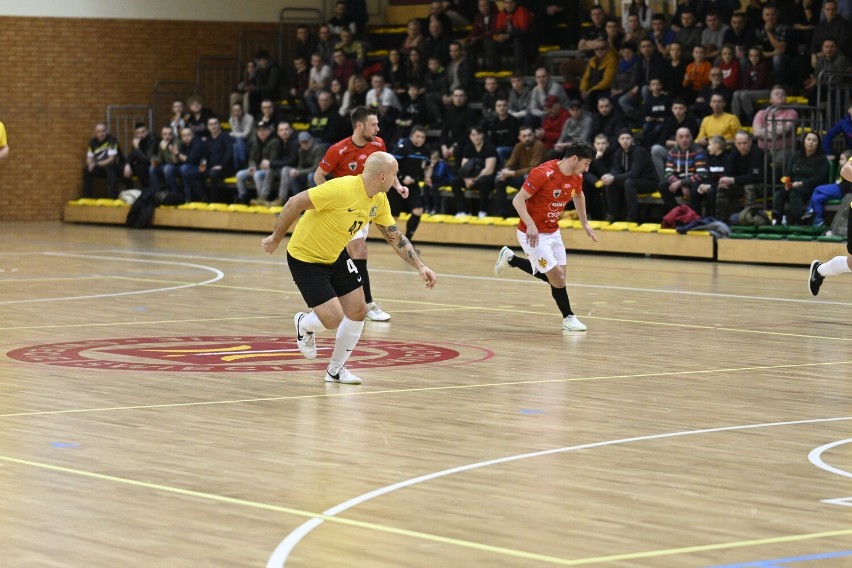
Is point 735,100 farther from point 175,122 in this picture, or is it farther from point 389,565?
point 389,565

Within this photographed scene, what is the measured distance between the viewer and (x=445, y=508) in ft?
21.5

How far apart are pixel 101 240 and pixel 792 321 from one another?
14674 mm

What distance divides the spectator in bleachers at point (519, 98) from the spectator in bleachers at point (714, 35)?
120 inches

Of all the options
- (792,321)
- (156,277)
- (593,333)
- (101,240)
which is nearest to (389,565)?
(593,333)

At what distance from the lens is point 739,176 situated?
22188mm

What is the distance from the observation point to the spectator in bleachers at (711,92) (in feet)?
76.3

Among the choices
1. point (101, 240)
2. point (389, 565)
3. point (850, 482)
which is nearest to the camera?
point (389, 565)

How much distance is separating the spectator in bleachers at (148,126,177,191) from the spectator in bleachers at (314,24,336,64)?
134 inches

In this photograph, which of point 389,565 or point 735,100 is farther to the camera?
point 735,100

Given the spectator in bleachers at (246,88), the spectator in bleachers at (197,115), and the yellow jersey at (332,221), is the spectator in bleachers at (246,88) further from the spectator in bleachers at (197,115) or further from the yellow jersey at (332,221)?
the yellow jersey at (332,221)

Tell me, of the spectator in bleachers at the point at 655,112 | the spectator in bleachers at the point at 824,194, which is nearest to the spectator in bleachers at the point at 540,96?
the spectator in bleachers at the point at 655,112

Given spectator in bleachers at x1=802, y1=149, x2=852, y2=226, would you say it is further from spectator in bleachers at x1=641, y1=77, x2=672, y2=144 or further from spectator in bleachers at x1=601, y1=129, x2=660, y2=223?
spectator in bleachers at x1=641, y1=77, x2=672, y2=144

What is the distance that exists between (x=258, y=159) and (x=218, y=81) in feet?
18.1

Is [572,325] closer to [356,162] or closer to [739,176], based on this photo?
[356,162]
